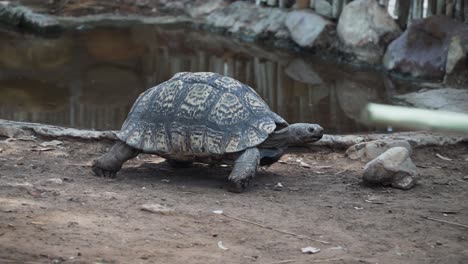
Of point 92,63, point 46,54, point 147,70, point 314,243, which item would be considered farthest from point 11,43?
point 314,243

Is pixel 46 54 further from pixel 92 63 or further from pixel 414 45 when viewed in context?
pixel 414 45

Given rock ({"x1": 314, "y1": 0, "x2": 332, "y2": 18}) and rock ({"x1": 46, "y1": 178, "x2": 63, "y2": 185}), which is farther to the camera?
rock ({"x1": 314, "y1": 0, "x2": 332, "y2": 18})

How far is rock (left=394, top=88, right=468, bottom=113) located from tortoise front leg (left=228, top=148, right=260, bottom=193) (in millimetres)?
3440

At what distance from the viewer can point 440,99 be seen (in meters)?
9.45

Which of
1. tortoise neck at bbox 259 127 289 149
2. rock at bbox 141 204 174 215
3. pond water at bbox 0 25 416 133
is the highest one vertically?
tortoise neck at bbox 259 127 289 149

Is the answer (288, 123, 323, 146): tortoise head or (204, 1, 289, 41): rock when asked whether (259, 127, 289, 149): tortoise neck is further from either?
(204, 1, 289, 41): rock

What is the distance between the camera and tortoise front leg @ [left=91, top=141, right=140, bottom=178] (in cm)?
621

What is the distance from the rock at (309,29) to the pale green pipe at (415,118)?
131 inches

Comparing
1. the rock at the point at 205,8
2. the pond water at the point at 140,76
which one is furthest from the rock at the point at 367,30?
the rock at the point at 205,8

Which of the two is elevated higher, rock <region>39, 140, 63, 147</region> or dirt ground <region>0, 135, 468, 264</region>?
dirt ground <region>0, 135, 468, 264</region>

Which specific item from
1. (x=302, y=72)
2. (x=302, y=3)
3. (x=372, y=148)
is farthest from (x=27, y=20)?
(x=372, y=148)

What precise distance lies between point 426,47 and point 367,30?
1.32m

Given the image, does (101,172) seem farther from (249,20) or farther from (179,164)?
(249,20)

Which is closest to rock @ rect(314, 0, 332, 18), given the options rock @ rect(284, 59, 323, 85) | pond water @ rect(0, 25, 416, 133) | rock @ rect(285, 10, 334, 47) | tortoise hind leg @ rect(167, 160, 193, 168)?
rock @ rect(285, 10, 334, 47)
